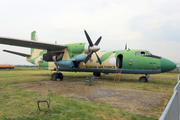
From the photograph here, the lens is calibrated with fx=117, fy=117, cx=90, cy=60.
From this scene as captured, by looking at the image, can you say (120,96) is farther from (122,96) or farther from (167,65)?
(167,65)

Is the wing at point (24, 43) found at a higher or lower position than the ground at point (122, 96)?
higher

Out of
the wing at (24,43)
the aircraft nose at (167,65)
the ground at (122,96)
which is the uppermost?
the wing at (24,43)

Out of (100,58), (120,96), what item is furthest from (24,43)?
(120,96)

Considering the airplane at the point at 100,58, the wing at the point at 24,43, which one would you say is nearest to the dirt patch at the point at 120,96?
the airplane at the point at 100,58

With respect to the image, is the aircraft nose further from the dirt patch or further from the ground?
the dirt patch

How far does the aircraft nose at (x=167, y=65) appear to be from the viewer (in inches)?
461

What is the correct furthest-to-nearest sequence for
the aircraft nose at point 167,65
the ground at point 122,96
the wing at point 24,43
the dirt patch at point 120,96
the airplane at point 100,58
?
the airplane at point 100,58
the aircraft nose at point 167,65
the wing at point 24,43
the dirt patch at point 120,96
the ground at point 122,96

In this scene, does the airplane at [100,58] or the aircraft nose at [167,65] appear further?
the airplane at [100,58]

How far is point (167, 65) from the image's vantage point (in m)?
11.8

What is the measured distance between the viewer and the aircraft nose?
11698 millimetres

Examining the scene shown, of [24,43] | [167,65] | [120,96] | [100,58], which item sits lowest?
[120,96]

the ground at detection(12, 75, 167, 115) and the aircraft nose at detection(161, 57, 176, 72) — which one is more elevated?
the aircraft nose at detection(161, 57, 176, 72)

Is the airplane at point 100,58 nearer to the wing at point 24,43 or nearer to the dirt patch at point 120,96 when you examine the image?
the wing at point 24,43

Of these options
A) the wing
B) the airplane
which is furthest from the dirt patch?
the wing
